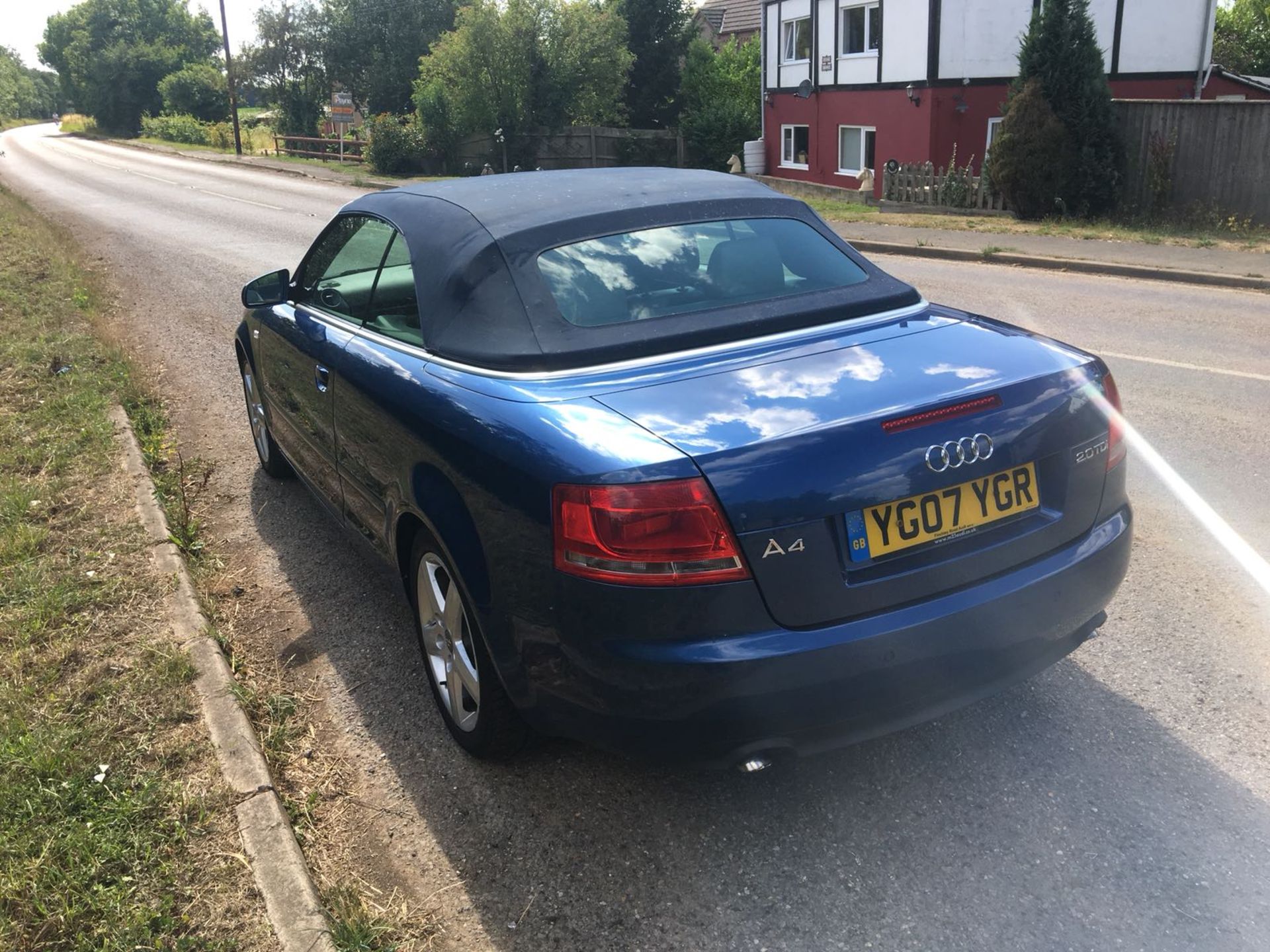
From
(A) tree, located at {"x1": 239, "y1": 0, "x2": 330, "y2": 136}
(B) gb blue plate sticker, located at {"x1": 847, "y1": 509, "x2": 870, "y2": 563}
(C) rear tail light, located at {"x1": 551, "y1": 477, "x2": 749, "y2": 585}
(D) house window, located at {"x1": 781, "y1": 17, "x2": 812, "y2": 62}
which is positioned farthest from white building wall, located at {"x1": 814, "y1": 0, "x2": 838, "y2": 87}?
(A) tree, located at {"x1": 239, "y1": 0, "x2": 330, "y2": 136}

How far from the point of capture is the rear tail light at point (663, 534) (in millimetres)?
2486

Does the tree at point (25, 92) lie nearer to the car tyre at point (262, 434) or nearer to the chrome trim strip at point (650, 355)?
the car tyre at point (262, 434)

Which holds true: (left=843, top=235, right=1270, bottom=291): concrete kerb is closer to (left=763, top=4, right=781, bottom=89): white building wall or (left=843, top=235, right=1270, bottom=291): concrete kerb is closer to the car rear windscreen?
the car rear windscreen

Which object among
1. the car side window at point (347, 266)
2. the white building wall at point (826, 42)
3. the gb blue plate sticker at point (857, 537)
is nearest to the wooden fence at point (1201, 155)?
the white building wall at point (826, 42)

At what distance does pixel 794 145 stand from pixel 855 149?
4093 millimetres

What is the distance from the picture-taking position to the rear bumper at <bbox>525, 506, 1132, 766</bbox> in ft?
8.28

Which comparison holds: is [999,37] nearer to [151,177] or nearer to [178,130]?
[151,177]

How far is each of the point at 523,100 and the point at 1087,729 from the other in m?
34.1

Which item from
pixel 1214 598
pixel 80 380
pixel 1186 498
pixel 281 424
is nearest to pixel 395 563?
pixel 281 424

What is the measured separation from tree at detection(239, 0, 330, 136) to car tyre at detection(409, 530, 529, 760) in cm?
5744

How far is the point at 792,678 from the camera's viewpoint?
2.54 metres

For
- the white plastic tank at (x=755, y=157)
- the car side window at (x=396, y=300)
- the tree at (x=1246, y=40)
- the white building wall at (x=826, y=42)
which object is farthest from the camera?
the tree at (x=1246, y=40)

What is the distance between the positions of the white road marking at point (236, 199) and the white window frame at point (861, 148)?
44.9ft

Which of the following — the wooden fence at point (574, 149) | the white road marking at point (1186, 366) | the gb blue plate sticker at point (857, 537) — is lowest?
the white road marking at point (1186, 366)
